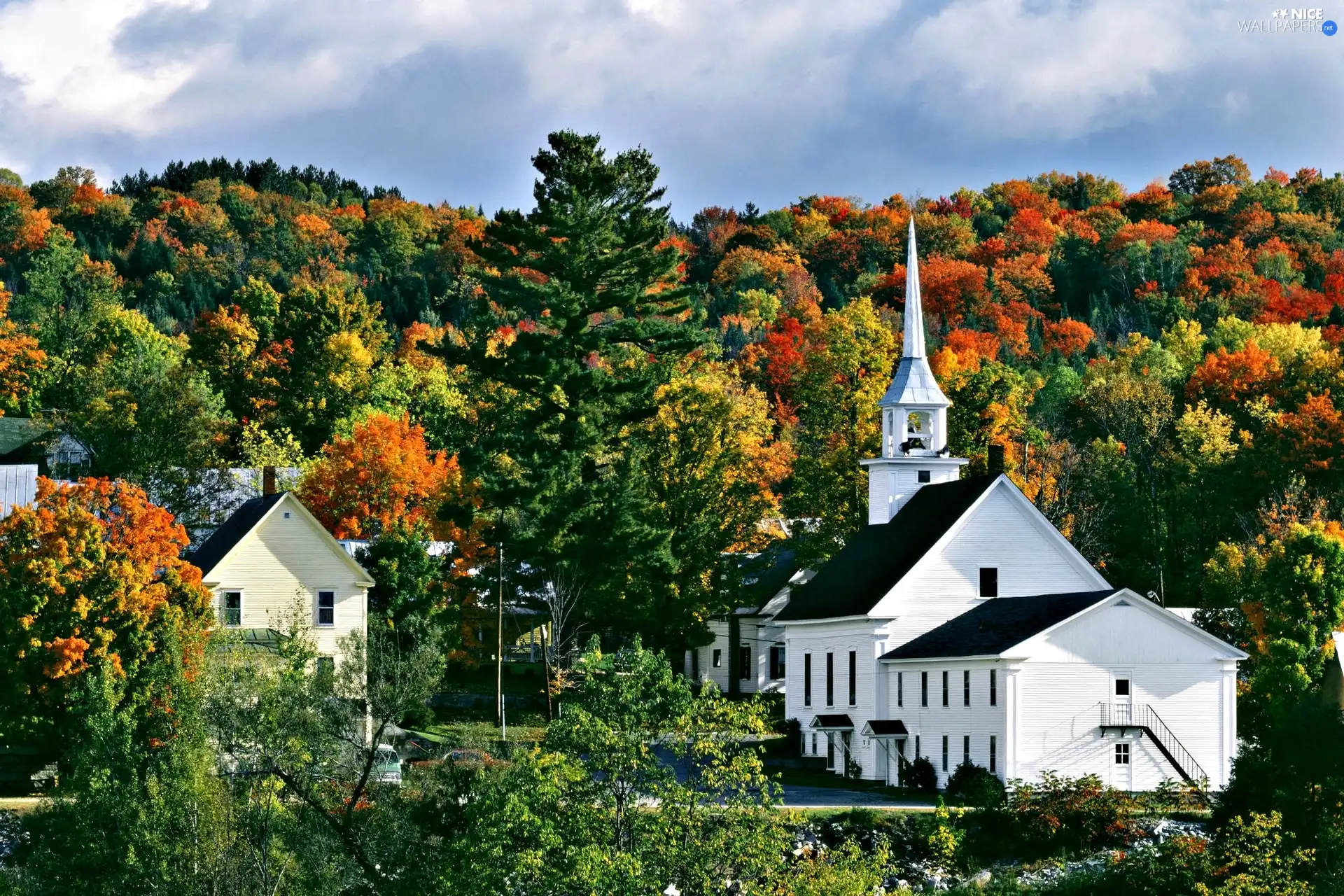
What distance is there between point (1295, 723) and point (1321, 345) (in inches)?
2177

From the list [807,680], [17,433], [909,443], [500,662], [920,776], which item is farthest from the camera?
[17,433]

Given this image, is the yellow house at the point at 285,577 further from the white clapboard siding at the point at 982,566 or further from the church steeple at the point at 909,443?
the white clapboard siding at the point at 982,566

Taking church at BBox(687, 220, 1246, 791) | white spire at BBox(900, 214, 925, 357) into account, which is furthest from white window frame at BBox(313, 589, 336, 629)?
white spire at BBox(900, 214, 925, 357)

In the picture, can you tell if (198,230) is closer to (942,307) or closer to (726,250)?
(726,250)

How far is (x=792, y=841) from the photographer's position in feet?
162

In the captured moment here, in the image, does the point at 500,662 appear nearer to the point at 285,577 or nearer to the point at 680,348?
the point at 285,577

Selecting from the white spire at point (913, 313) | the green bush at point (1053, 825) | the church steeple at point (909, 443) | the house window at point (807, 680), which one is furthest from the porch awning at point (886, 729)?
the white spire at point (913, 313)

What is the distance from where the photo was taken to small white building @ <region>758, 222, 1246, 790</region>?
2395 inches

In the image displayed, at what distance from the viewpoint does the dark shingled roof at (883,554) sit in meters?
67.9

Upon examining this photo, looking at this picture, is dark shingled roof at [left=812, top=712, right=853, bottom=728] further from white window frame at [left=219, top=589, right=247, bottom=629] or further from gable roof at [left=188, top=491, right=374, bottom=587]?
white window frame at [left=219, top=589, right=247, bottom=629]

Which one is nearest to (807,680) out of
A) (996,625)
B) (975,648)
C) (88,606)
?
(996,625)

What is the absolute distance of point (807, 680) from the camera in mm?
71500

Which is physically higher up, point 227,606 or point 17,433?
point 17,433

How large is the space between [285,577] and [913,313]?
22.4 metres
